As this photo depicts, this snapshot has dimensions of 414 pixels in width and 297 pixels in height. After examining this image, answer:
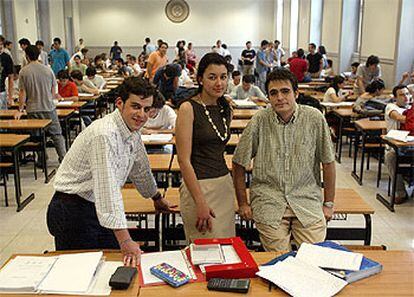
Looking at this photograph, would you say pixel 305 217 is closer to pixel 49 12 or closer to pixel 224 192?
pixel 224 192

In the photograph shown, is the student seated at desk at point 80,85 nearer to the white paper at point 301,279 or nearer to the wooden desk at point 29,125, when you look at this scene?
the wooden desk at point 29,125

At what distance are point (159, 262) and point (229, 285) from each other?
342 mm

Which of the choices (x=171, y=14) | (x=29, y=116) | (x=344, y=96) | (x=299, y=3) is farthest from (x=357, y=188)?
(x=171, y=14)

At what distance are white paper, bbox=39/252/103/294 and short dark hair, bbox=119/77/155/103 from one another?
67 centimetres

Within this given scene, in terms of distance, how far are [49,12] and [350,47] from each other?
987 centimetres

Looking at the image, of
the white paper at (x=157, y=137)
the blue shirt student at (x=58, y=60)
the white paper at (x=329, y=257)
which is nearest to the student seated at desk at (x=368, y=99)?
the white paper at (x=157, y=137)

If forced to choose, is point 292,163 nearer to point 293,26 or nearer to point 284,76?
point 284,76

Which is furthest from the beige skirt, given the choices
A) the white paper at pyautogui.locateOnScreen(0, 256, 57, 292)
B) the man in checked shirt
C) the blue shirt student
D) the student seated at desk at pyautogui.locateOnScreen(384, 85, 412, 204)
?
the blue shirt student

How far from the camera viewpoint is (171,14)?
66.5 ft

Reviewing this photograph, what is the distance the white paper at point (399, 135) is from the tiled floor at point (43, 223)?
733 mm

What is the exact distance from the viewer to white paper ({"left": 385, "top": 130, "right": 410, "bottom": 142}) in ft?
15.1

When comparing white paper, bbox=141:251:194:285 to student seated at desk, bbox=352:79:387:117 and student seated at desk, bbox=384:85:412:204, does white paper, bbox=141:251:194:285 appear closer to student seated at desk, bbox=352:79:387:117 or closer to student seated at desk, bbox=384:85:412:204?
student seated at desk, bbox=384:85:412:204

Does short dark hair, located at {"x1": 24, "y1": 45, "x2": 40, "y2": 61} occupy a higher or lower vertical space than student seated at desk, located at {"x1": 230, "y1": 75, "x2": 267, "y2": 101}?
higher

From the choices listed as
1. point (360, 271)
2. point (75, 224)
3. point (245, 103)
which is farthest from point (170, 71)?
point (360, 271)
